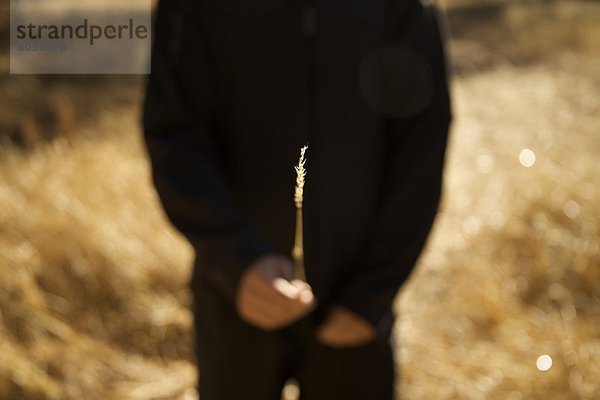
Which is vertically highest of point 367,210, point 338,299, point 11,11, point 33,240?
point 11,11

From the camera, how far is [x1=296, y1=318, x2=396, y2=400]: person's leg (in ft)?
3.07

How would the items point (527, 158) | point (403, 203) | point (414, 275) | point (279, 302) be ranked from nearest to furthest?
1. point (279, 302)
2. point (403, 203)
3. point (414, 275)
4. point (527, 158)

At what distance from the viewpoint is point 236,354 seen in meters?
0.93

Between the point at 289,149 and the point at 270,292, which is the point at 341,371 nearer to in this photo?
the point at 270,292

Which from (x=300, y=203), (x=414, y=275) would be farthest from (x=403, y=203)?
(x=414, y=275)

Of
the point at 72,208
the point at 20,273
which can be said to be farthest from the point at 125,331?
the point at 72,208

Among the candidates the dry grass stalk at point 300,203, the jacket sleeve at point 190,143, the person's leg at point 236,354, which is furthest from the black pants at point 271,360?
the dry grass stalk at point 300,203

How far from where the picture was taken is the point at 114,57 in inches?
43.2

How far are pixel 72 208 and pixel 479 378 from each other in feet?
4.64

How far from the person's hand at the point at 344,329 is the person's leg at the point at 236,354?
0.07 m

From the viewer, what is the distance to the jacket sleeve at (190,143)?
0.83 metres

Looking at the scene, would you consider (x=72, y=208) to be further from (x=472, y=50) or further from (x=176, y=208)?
(x=472, y=50)

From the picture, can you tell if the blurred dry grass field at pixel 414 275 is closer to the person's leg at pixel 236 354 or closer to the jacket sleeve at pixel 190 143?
the person's leg at pixel 236 354

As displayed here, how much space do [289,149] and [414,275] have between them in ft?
5.07
